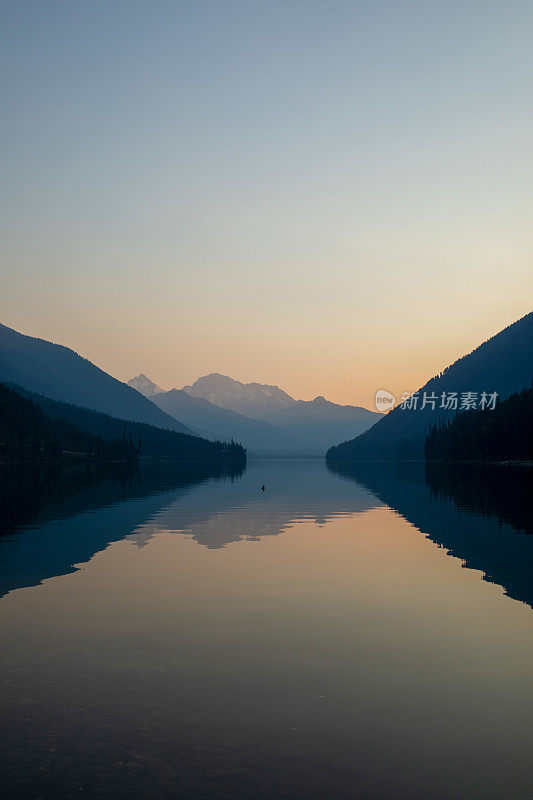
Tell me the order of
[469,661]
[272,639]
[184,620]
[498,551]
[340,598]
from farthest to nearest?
[498,551] → [340,598] → [184,620] → [272,639] → [469,661]

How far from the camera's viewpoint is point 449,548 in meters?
39.2

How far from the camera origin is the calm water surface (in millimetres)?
11359

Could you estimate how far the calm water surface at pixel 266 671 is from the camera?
1136cm

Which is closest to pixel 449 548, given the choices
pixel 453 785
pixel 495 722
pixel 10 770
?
pixel 495 722

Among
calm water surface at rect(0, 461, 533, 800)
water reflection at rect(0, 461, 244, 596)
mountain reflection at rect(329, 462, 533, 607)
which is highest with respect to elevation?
mountain reflection at rect(329, 462, 533, 607)

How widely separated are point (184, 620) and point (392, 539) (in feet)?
80.6

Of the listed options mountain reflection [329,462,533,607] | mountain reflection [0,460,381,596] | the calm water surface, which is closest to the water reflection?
mountain reflection [0,460,381,596]

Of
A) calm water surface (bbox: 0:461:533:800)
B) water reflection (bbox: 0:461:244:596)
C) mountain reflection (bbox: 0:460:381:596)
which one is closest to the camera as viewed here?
calm water surface (bbox: 0:461:533:800)

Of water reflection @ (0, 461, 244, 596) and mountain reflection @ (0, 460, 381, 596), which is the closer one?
water reflection @ (0, 461, 244, 596)

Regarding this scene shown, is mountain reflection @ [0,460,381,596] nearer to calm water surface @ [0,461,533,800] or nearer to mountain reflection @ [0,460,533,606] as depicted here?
mountain reflection @ [0,460,533,606]

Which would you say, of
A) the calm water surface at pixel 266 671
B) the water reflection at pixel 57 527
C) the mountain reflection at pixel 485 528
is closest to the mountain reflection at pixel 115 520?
the water reflection at pixel 57 527

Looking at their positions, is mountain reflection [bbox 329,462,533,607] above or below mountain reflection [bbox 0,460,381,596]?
above

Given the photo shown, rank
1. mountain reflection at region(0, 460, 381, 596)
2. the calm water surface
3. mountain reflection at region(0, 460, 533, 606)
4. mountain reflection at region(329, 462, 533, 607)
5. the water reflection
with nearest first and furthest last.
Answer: the calm water surface → mountain reflection at region(329, 462, 533, 607) → the water reflection → mountain reflection at region(0, 460, 533, 606) → mountain reflection at region(0, 460, 381, 596)

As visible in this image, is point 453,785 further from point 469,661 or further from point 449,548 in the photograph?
point 449,548
